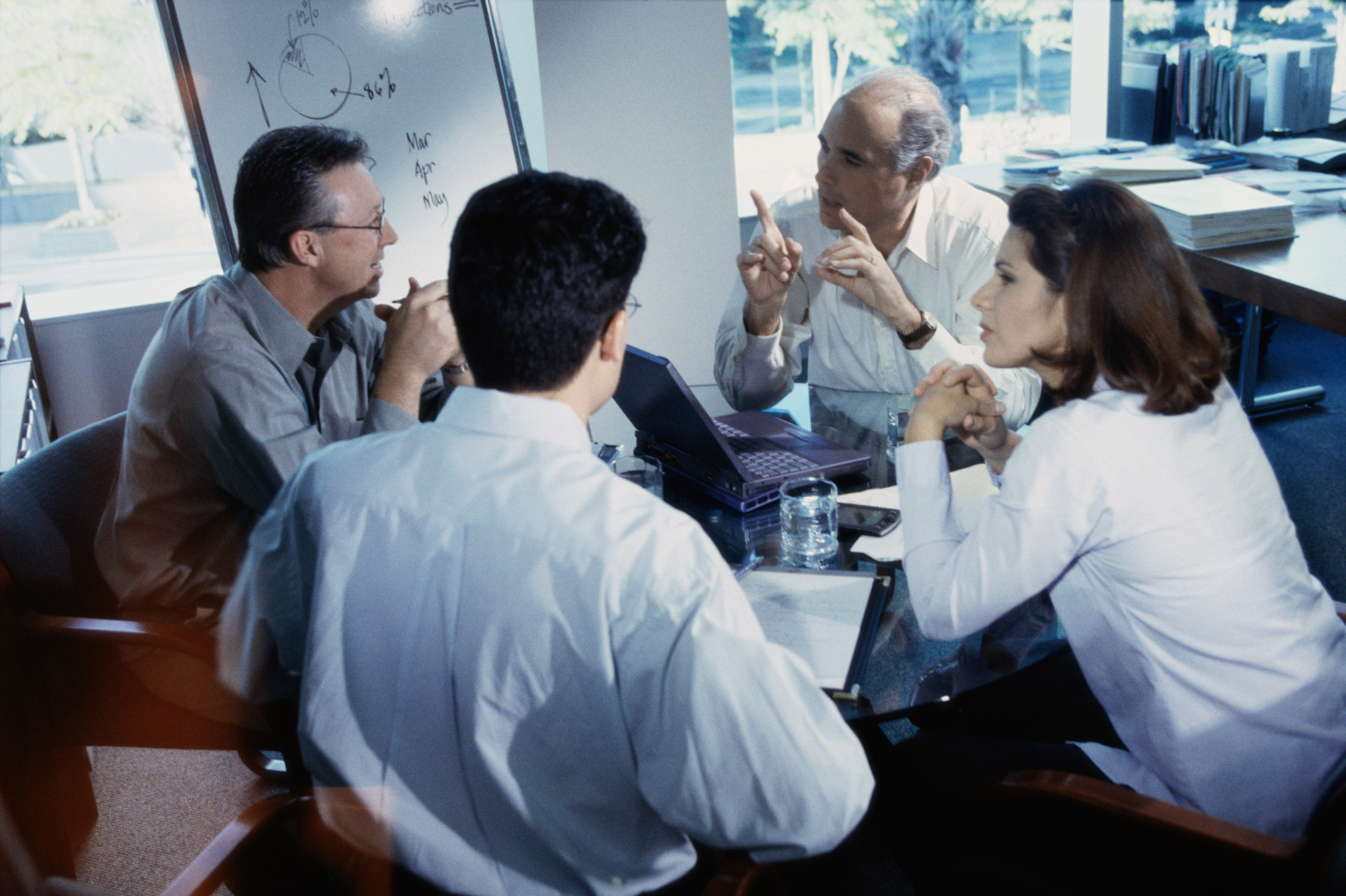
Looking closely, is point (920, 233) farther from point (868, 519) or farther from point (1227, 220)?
point (868, 519)

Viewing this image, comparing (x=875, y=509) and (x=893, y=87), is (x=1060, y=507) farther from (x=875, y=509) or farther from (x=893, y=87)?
(x=893, y=87)

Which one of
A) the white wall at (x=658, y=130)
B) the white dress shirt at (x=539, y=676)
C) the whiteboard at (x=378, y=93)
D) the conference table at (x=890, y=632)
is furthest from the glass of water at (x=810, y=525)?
the white wall at (x=658, y=130)

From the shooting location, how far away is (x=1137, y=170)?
3.08 metres

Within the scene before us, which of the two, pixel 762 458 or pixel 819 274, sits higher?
pixel 819 274

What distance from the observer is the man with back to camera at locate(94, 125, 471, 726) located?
155 cm

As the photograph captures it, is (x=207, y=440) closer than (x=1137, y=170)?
Yes

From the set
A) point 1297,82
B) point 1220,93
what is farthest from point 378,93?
point 1297,82

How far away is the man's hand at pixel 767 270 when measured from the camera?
6.70 ft

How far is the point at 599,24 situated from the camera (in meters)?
3.31

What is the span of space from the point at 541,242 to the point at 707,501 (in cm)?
78

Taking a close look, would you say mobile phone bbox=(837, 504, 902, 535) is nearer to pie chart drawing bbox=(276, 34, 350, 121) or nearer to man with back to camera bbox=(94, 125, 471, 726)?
man with back to camera bbox=(94, 125, 471, 726)

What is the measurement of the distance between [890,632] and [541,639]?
57 centimetres

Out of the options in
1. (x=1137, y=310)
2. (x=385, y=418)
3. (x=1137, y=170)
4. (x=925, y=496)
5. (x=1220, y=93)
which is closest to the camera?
(x=1137, y=310)

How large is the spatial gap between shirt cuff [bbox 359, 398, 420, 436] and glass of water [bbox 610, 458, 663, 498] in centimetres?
35
